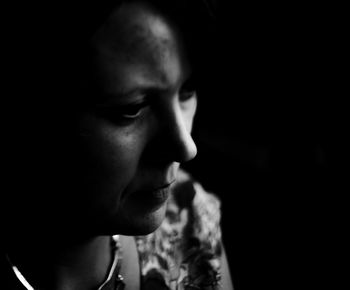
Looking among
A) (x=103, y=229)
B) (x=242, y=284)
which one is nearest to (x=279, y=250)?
(x=242, y=284)

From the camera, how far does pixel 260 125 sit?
227cm

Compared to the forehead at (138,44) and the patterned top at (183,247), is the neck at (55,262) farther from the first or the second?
the forehead at (138,44)

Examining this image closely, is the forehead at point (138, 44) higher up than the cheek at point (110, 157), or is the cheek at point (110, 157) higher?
the forehead at point (138, 44)

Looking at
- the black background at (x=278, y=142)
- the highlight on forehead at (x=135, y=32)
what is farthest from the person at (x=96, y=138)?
the black background at (x=278, y=142)

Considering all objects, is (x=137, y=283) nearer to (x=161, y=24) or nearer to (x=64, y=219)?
(x=64, y=219)

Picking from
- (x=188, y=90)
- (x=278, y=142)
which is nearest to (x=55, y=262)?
(x=188, y=90)

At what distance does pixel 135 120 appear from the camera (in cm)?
74

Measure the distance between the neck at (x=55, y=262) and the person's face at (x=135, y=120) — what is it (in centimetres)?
14

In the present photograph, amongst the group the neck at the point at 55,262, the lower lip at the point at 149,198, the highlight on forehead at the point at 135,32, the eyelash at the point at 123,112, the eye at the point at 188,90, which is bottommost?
the neck at the point at 55,262

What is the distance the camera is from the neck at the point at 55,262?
2.93ft

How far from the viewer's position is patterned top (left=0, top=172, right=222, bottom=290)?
1.06 metres

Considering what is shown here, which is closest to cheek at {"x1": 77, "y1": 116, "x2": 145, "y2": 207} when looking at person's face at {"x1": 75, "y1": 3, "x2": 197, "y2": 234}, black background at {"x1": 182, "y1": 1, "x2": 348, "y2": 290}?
person's face at {"x1": 75, "y1": 3, "x2": 197, "y2": 234}

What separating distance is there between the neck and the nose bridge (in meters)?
0.29

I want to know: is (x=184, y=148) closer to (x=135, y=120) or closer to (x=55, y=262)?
(x=135, y=120)
